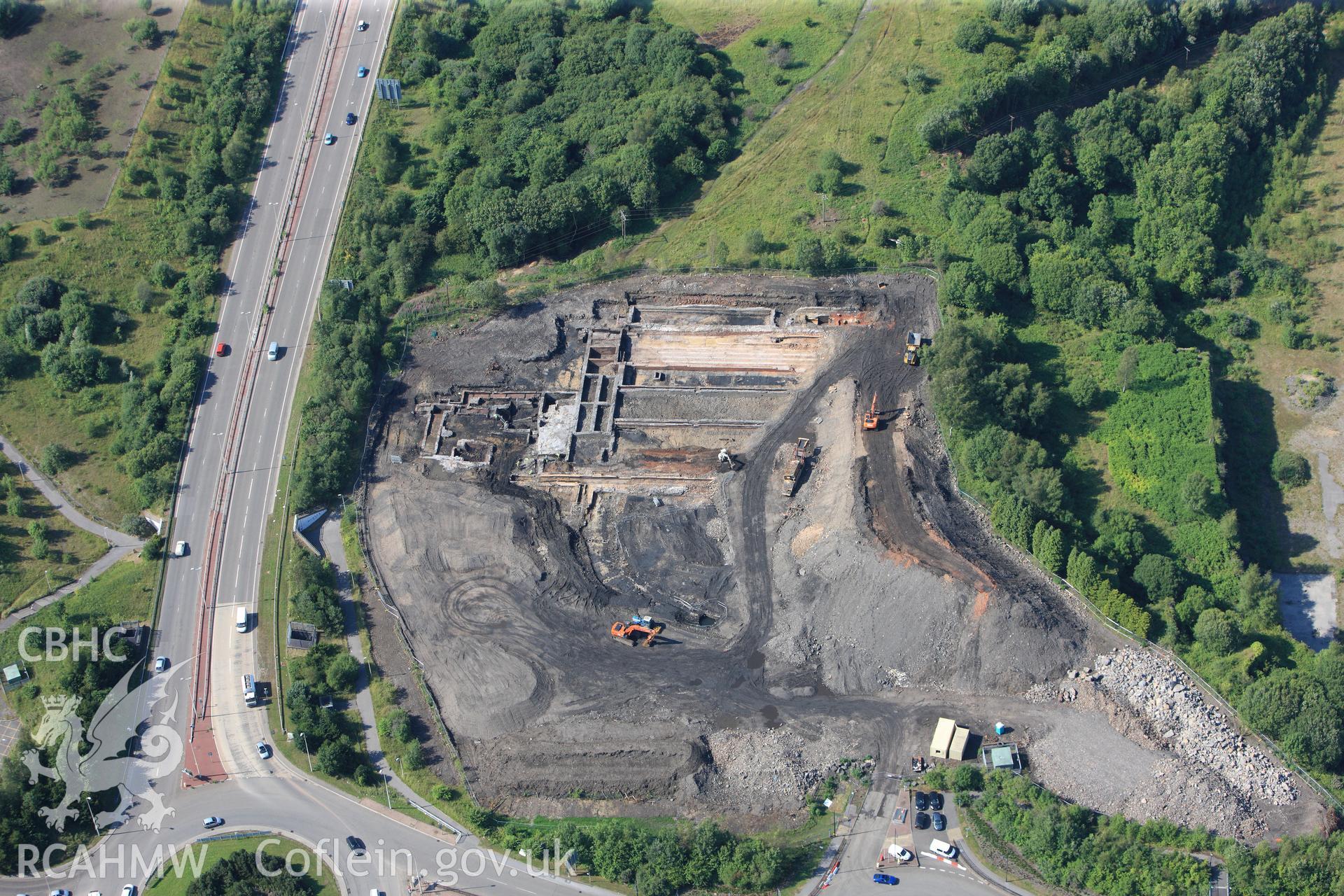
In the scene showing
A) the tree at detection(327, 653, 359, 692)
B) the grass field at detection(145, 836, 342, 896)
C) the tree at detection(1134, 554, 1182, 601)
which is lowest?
the grass field at detection(145, 836, 342, 896)

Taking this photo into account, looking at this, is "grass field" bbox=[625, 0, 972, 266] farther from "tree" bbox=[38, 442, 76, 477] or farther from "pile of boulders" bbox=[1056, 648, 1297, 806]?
"tree" bbox=[38, 442, 76, 477]

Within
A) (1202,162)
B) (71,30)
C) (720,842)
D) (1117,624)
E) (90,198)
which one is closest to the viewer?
(720,842)

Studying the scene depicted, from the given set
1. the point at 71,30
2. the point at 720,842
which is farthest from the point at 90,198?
the point at 720,842

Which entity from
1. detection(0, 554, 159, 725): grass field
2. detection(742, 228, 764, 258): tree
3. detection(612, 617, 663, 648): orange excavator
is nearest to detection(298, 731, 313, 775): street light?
detection(0, 554, 159, 725): grass field

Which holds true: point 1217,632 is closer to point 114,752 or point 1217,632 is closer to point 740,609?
point 740,609

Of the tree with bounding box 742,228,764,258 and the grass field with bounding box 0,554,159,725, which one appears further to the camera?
the tree with bounding box 742,228,764,258

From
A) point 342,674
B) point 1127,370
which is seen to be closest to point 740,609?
point 342,674

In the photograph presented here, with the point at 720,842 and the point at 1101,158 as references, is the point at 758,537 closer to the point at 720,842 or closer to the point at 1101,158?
the point at 720,842
